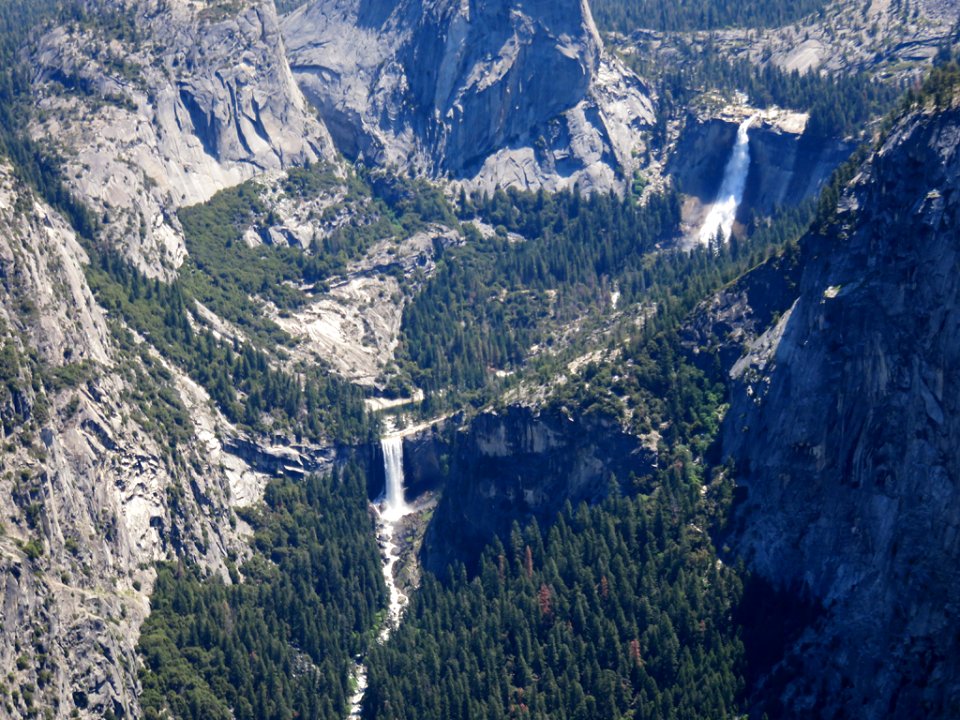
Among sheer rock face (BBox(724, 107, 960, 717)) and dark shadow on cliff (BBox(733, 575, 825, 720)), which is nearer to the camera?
sheer rock face (BBox(724, 107, 960, 717))

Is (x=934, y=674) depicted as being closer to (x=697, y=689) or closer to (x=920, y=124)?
(x=697, y=689)

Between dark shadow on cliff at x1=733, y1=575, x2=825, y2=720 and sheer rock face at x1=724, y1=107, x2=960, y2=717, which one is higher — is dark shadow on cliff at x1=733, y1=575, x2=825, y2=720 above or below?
below

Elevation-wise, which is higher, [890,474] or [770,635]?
[890,474]

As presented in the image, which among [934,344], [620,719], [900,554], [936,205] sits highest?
[936,205]

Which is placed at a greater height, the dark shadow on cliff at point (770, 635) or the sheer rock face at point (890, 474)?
the sheer rock face at point (890, 474)

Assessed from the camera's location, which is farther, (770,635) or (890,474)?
(770,635)

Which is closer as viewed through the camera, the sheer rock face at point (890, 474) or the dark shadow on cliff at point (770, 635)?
the sheer rock face at point (890, 474)

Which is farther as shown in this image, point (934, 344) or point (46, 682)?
point (46, 682)

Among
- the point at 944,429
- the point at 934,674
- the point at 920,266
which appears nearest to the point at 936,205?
the point at 920,266
